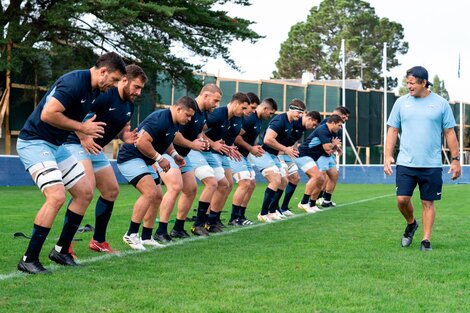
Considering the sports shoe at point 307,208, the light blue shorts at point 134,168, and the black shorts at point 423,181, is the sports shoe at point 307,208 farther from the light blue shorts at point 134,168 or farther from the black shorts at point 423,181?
the light blue shorts at point 134,168

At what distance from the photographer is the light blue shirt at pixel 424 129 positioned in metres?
9.21

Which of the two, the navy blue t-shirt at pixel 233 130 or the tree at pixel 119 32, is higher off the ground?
the tree at pixel 119 32

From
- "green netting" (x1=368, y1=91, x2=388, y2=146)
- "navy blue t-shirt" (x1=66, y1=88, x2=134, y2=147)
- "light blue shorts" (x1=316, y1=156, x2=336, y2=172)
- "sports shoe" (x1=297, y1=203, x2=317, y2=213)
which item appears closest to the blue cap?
"navy blue t-shirt" (x1=66, y1=88, x2=134, y2=147)

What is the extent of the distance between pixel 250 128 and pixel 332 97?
131 feet

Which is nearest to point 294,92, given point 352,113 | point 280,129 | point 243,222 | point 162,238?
point 352,113

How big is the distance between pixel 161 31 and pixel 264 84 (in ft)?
62.0

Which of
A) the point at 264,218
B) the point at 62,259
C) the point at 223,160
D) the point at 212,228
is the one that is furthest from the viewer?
the point at 264,218

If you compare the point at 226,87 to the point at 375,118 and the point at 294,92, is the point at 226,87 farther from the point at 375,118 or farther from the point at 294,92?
the point at 375,118

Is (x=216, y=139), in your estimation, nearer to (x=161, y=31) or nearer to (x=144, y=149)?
(x=144, y=149)

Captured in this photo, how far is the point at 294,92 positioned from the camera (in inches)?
2029

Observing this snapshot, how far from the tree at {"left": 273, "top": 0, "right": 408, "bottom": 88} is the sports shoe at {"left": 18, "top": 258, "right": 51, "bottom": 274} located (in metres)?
73.2

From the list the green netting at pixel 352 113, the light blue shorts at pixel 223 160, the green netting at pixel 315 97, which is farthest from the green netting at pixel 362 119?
the light blue shorts at pixel 223 160

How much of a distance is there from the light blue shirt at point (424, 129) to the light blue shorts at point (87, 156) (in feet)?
11.4

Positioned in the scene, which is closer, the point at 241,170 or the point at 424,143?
the point at 424,143
